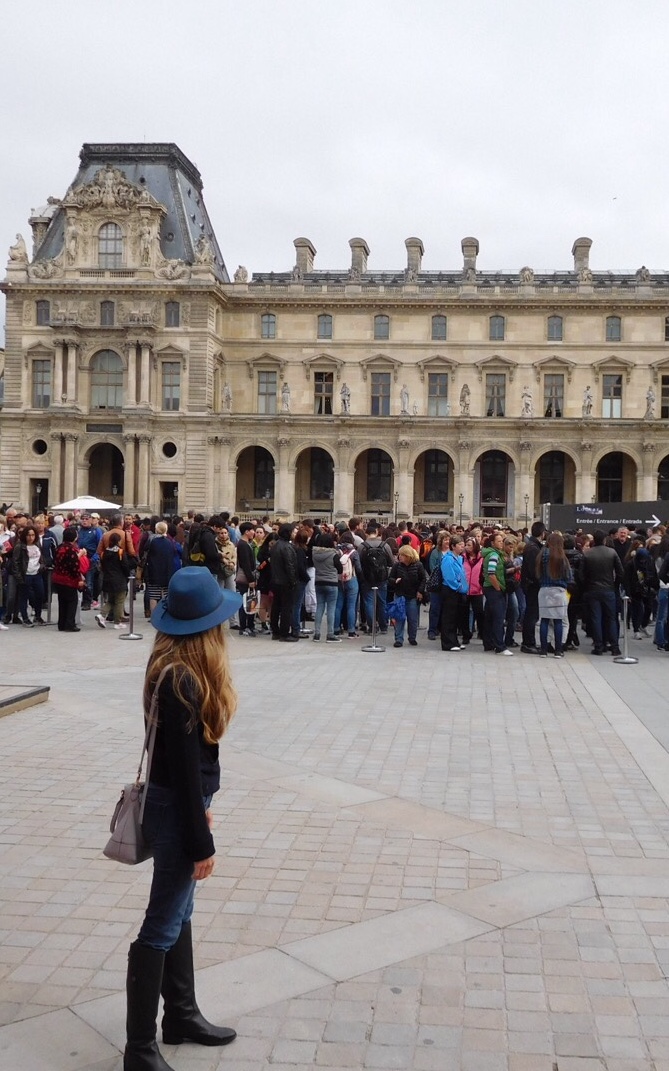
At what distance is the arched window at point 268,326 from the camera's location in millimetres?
55812

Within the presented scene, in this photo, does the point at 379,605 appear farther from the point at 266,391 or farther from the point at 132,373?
the point at 266,391

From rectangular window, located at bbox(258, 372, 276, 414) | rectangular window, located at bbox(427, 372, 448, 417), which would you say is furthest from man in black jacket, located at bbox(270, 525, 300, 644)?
rectangular window, located at bbox(258, 372, 276, 414)

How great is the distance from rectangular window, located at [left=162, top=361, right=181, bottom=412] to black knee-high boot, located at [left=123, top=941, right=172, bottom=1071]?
165 ft

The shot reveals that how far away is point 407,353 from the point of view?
181 ft

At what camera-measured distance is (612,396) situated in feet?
180

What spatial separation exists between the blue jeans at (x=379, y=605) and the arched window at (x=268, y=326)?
3845 centimetres

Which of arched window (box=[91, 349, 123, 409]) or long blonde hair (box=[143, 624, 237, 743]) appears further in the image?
arched window (box=[91, 349, 123, 409])

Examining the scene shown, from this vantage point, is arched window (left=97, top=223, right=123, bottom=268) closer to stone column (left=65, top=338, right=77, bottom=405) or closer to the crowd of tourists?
stone column (left=65, top=338, right=77, bottom=405)

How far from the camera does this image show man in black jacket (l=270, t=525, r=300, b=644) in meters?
17.4

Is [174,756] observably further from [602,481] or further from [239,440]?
[602,481]

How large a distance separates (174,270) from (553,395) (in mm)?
21834

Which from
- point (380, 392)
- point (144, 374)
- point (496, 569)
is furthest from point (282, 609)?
point (380, 392)

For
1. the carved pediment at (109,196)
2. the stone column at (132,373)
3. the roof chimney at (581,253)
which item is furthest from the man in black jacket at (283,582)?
the roof chimney at (581,253)

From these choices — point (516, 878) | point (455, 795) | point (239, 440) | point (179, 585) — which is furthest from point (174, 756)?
point (239, 440)
